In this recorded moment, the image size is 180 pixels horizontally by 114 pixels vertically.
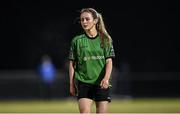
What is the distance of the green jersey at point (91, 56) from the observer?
35.0 ft

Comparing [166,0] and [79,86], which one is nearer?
[79,86]

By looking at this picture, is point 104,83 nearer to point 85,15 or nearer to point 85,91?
point 85,91

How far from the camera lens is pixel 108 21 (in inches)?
1437

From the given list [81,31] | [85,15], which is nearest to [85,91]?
[85,15]

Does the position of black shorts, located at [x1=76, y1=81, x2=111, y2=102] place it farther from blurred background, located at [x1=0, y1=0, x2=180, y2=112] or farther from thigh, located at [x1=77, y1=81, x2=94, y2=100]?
blurred background, located at [x1=0, y1=0, x2=180, y2=112]

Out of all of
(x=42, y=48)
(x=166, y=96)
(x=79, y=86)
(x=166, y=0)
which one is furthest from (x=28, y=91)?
(x=79, y=86)

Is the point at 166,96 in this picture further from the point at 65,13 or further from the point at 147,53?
the point at 65,13

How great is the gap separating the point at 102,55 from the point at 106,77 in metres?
0.32

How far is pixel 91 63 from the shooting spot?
35.0ft

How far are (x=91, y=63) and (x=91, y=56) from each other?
95 mm

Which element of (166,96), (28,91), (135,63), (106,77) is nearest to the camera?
(106,77)

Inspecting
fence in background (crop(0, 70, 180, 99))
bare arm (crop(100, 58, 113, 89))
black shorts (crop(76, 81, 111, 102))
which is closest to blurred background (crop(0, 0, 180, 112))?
fence in background (crop(0, 70, 180, 99))

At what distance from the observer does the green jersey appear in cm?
1066

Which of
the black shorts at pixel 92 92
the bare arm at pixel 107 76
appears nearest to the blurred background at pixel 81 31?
the black shorts at pixel 92 92
